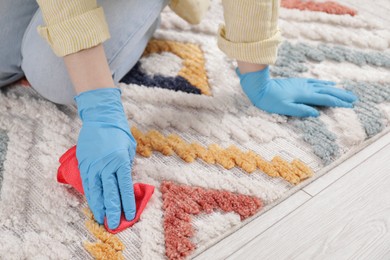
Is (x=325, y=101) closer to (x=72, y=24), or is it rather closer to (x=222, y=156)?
(x=222, y=156)

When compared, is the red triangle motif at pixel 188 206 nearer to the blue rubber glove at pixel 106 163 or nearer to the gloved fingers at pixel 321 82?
the blue rubber glove at pixel 106 163

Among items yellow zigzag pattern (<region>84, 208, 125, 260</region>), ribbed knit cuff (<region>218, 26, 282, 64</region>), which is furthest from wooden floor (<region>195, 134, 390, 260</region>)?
ribbed knit cuff (<region>218, 26, 282, 64</region>)

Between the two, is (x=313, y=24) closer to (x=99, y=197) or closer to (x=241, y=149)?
(x=241, y=149)

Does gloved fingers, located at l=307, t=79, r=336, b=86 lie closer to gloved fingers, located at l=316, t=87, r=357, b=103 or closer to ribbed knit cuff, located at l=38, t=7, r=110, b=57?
gloved fingers, located at l=316, t=87, r=357, b=103

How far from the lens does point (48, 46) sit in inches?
34.7

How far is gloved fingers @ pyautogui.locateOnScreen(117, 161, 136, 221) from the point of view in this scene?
2.26ft

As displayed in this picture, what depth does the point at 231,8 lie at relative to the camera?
0.83 meters

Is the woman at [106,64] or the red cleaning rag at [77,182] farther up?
the woman at [106,64]

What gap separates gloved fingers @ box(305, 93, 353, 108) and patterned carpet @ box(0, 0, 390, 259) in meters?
0.02

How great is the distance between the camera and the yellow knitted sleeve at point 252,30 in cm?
82

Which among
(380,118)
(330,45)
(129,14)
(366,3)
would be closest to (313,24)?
(330,45)

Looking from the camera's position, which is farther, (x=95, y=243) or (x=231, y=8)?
(x=231, y=8)

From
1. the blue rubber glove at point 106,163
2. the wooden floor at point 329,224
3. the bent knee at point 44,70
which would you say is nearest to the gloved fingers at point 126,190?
the blue rubber glove at point 106,163

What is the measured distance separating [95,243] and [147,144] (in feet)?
0.69
